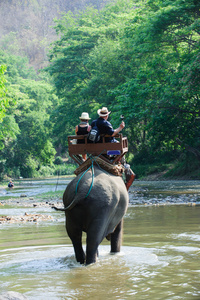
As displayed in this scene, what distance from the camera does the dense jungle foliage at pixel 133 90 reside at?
30672 mm

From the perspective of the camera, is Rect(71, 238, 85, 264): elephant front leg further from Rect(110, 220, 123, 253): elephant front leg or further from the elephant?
Rect(110, 220, 123, 253): elephant front leg

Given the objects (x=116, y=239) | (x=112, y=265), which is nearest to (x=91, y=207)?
(x=112, y=265)

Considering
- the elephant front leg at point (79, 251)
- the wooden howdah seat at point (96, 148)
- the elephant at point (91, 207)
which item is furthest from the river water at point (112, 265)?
the wooden howdah seat at point (96, 148)

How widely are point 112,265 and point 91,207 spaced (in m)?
1.09

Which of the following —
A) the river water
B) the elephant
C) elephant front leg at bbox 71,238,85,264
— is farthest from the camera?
elephant front leg at bbox 71,238,85,264

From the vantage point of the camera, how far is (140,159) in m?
45.3

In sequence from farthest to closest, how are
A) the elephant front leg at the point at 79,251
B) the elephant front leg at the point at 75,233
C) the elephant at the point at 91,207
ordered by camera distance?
1. the elephant front leg at the point at 79,251
2. the elephant front leg at the point at 75,233
3. the elephant at the point at 91,207

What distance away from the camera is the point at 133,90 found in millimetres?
33562

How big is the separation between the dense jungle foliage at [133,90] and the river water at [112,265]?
17.0m

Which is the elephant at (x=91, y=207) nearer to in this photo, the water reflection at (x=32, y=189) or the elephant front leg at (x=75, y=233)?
the elephant front leg at (x=75, y=233)

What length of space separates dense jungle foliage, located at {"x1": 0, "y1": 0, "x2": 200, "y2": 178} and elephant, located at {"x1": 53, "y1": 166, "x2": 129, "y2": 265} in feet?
66.7

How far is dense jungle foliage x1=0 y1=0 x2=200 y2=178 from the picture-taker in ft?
101

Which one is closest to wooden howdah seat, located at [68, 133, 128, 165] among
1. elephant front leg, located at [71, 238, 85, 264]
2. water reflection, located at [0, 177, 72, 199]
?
elephant front leg, located at [71, 238, 85, 264]

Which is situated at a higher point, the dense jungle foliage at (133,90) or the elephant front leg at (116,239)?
the dense jungle foliage at (133,90)
